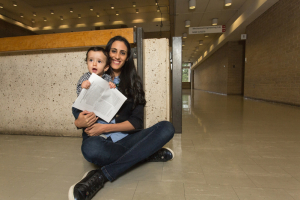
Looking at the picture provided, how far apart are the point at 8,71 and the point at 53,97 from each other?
782 millimetres

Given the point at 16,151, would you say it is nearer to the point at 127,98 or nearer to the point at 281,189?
the point at 127,98

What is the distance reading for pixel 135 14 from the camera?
33.3 ft

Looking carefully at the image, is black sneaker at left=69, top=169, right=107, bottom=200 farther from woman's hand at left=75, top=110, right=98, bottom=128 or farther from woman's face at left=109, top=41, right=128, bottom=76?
woman's face at left=109, top=41, right=128, bottom=76

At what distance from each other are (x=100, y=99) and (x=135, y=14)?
1009 cm

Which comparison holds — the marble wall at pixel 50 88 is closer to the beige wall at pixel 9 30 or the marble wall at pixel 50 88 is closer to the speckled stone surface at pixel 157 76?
the speckled stone surface at pixel 157 76

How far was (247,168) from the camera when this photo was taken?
148cm

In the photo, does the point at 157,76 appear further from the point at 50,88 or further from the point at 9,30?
the point at 9,30

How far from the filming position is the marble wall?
2264 millimetres

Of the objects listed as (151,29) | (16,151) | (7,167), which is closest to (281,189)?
(7,167)

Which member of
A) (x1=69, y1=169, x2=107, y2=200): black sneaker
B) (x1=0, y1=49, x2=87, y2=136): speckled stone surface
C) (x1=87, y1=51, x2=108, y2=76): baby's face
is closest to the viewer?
(x1=69, y1=169, x2=107, y2=200): black sneaker

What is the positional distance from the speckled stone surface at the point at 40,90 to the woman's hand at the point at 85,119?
1.24 metres

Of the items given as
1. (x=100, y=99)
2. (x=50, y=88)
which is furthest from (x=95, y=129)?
(x=50, y=88)

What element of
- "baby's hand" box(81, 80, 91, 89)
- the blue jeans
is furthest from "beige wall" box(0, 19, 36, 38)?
the blue jeans

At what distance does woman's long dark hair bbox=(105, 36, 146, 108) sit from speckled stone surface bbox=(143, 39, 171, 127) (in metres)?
0.69
